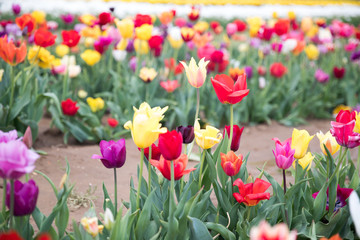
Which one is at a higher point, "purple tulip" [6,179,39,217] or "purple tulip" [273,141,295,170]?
"purple tulip" [273,141,295,170]

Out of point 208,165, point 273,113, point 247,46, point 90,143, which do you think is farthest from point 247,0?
point 208,165

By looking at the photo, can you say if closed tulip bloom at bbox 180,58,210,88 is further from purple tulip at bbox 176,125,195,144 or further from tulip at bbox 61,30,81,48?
tulip at bbox 61,30,81,48

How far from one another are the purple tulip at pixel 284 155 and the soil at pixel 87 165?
1.70 feet

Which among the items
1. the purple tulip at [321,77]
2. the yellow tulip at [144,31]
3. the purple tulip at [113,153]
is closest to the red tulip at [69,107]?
the yellow tulip at [144,31]

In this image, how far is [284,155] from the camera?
163 centimetres

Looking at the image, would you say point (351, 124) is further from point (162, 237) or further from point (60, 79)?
point (60, 79)

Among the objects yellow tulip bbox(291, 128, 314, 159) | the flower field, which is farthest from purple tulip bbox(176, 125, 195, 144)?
yellow tulip bbox(291, 128, 314, 159)

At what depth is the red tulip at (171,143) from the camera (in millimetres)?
1383

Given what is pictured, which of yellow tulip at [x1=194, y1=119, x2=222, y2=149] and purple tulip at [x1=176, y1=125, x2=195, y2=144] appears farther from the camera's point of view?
purple tulip at [x1=176, y1=125, x2=195, y2=144]

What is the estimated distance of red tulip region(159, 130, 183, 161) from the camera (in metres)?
1.38

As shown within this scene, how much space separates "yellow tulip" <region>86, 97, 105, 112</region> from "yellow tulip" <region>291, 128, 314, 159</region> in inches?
85.9

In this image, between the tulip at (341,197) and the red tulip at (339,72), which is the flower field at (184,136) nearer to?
the tulip at (341,197)

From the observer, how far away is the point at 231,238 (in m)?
1.62

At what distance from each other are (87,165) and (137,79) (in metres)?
1.29
